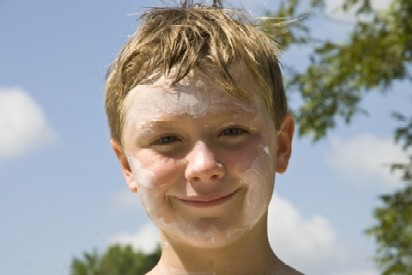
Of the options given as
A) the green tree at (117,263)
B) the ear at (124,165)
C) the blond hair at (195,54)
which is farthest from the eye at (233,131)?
the green tree at (117,263)

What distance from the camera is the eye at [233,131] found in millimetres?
2947

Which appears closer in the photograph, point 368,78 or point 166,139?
point 166,139

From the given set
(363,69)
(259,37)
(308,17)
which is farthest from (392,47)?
(259,37)

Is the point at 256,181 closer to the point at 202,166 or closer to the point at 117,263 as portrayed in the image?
the point at 202,166

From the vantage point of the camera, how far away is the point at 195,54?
299cm

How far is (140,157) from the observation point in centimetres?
306

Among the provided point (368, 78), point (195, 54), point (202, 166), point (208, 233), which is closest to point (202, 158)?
point (202, 166)

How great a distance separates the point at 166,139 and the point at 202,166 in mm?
193

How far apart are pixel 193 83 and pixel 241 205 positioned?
463mm

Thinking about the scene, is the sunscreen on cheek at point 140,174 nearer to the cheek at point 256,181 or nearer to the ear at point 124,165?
the ear at point 124,165

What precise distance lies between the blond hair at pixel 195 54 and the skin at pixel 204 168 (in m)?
0.04

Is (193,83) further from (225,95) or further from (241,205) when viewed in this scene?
(241,205)

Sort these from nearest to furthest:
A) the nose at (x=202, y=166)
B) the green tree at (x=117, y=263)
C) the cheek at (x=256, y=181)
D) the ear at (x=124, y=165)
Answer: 1. the nose at (x=202, y=166)
2. the cheek at (x=256, y=181)
3. the ear at (x=124, y=165)
4. the green tree at (x=117, y=263)

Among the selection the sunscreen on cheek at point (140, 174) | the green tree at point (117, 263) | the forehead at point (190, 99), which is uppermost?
the green tree at point (117, 263)
